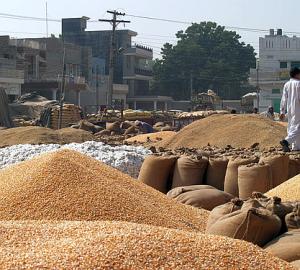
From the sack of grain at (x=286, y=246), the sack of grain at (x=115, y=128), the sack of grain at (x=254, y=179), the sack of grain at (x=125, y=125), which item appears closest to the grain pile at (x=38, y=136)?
the sack of grain at (x=115, y=128)

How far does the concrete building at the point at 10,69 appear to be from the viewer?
37906 mm

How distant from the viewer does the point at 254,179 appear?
20.6ft

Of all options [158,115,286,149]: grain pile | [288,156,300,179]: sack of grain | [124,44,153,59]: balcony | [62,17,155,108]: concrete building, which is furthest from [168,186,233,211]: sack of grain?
[124,44,153,59]: balcony

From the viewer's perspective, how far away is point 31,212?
4.61 meters

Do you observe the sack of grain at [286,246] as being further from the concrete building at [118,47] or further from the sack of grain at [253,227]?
the concrete building at [118,47]

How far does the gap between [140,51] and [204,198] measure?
53159 millimetres

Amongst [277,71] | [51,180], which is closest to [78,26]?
[277,71]

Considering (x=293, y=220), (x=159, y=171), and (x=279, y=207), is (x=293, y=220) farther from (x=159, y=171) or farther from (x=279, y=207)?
(x=159, y=171)

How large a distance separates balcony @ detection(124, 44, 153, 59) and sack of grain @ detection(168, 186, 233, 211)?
51.4 m

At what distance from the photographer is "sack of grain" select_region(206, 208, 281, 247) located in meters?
3.81

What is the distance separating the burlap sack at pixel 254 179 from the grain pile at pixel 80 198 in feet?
3.40

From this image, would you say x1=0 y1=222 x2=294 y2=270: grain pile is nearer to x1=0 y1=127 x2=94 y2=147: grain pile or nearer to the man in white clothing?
the man in white clothing

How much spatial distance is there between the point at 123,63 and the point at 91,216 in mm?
53637

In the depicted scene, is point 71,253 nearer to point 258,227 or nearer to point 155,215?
point 258,227
